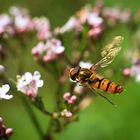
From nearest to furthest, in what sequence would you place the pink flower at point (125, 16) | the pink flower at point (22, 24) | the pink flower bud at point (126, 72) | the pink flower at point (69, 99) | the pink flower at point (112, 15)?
the pink flower at point (69, 99) → the pink flower bud at point (126, 72) → the pink flower at point (22, 24) → the pink flower at point (112, 15) → the pink flower at point (125, 16)

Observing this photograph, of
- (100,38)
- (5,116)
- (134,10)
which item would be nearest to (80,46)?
(100,38)

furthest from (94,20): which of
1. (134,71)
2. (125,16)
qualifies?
(125,16)

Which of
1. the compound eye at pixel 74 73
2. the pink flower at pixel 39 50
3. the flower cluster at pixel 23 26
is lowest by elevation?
the compound eye at pixel 74 73

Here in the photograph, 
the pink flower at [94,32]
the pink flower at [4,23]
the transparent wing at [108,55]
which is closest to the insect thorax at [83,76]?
the transparent wing at [108,55]

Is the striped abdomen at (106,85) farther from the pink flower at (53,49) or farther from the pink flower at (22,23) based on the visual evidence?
the pink flower at (22,23)

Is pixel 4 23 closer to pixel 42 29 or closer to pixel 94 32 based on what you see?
pixel 42 29

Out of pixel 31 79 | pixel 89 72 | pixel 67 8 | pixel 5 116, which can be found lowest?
pixel 89 72

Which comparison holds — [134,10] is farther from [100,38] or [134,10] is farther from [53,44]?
[53,44]
